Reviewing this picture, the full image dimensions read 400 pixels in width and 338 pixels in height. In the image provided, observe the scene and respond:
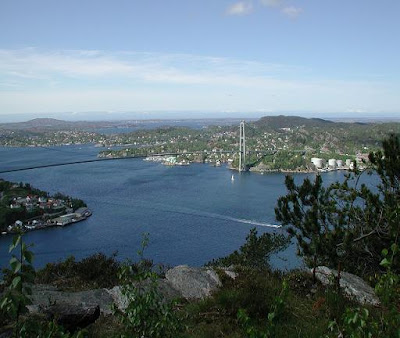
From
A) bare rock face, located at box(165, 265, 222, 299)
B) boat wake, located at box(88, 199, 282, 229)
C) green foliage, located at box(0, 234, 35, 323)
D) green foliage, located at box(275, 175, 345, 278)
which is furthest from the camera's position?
boat wake, located at box(88, 199, 282, 229)

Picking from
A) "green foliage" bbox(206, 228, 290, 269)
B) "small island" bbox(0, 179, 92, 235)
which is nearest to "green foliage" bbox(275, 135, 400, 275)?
"green foliage" bbox(206, 228, 290, 269)

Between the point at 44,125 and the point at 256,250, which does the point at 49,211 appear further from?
the point at 44,125

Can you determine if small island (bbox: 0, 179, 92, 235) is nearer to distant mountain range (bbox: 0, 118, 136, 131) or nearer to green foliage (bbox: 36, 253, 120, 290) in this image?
green foliage (bbox: 36, 253, 120, 290)

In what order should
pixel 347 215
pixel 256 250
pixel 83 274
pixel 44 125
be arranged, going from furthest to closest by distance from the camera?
pixel 44 125
pixel 256 250
pixel 347 215
pixel 83 274

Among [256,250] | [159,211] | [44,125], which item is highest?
[44,125]

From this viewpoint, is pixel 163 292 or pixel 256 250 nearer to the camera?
pixel 163 292

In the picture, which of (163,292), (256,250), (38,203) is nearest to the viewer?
(163,292)

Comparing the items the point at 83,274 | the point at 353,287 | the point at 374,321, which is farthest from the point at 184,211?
the point at 374,321
